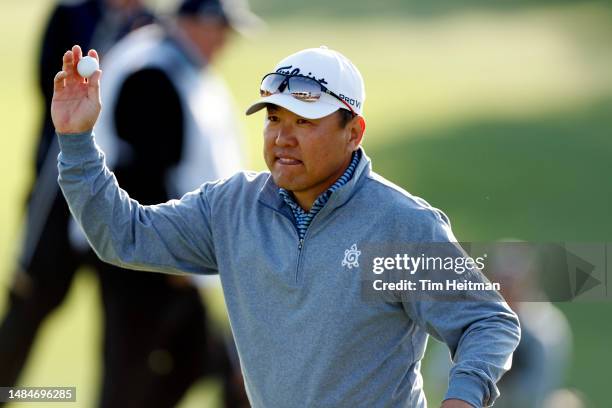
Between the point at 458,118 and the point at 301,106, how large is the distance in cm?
1612

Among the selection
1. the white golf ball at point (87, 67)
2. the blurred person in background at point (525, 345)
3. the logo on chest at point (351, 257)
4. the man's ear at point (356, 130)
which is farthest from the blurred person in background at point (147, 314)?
the logo on chest at point (351, 257)

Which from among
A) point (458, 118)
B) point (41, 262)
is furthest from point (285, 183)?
point (458, 118)

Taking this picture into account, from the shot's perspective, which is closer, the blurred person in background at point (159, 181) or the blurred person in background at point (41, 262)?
the blurred person in background at point (159, 181)

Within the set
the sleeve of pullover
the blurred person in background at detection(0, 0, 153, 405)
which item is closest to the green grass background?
the blurred person in background at detection(0, 0, 153, 405)

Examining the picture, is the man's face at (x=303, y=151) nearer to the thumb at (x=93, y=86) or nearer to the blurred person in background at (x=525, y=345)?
the thumb at (x=93, y=86)

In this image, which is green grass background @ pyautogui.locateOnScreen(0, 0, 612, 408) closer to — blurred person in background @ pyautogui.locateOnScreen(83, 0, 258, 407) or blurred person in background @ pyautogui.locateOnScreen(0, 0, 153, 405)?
blurred person in background @ pyautogui.locateOnScreen(0, 0, 153, 405)

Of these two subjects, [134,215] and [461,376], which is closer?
[461,376]

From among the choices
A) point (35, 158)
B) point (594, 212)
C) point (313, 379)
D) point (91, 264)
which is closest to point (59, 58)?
point (35, 158)

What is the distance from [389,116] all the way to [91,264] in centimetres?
1330

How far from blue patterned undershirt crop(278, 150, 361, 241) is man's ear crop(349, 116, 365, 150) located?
98 mm

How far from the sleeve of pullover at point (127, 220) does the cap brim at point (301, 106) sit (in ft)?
1.48

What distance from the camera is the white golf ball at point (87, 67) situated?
4727 millimetres

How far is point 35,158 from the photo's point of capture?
8.86m

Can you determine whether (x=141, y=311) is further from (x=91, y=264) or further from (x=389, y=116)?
(x=389, y=116)
